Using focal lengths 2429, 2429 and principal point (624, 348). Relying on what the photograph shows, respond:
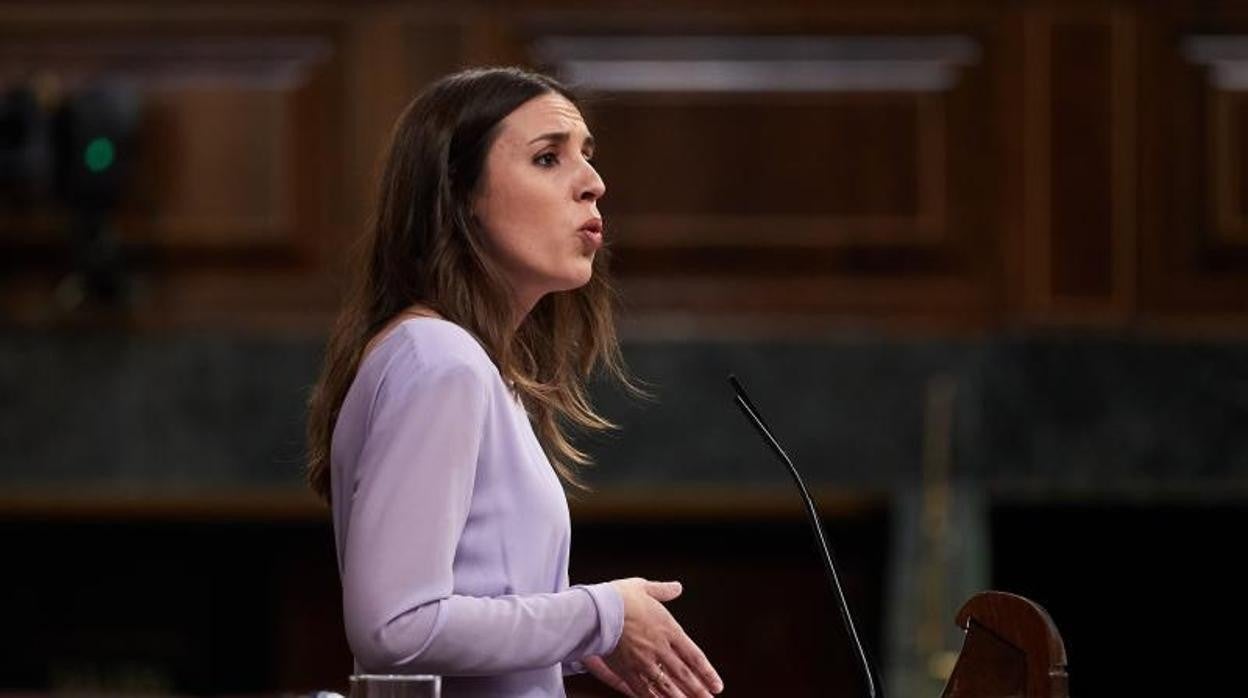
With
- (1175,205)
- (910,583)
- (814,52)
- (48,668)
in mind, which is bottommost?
(48,668)

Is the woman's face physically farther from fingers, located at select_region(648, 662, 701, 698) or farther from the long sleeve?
fingers, located at select_region(648, 662, 701, 698)

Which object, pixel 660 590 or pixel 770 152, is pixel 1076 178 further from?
pixel 660 590

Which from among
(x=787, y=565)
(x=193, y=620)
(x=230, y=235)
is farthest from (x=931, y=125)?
(x=193, y=620)

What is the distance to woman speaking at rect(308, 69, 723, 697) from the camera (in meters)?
1.63

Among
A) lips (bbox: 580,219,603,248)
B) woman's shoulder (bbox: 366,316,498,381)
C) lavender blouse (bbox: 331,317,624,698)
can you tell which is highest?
lips (bbox: 580,219,603,248)

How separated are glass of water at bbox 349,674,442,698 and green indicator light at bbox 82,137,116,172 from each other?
8.92ft

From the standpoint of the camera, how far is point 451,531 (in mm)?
1636

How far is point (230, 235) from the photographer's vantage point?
4.11 m

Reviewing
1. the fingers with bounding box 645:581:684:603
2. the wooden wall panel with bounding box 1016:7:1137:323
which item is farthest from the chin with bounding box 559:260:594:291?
the wooden wall panel with bounding box 1016:7:1137:323

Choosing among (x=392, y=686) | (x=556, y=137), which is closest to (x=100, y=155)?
(x=556, y=137)

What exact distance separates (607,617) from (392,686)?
25 cm

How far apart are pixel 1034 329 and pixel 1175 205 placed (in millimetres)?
317

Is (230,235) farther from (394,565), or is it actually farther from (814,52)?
(394,565)

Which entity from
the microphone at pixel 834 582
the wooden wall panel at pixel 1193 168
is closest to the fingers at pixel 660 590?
the microphone at pixel 834 582
